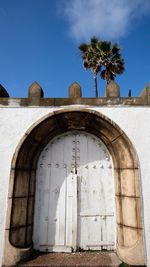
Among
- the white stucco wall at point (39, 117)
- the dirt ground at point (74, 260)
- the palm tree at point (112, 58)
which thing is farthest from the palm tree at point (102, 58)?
the dirt ground at point (74, 260)

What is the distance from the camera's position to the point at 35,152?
3193 mm

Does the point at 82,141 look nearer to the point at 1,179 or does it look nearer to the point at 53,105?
the point at 53,105

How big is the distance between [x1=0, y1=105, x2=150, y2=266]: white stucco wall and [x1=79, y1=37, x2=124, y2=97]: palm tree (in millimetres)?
7559

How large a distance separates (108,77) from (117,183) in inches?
335

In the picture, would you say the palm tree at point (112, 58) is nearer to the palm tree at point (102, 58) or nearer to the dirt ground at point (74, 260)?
the palm tree at point (102, 58)

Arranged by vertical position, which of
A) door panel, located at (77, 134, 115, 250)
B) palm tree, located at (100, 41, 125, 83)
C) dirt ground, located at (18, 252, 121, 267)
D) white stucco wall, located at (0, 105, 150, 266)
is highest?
palm tree, located at (100, 41, 125, 83)

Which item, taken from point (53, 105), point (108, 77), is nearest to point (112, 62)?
point (108, 77)

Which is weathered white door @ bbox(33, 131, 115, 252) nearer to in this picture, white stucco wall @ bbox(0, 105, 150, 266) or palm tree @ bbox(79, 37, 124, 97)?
white stucco wall @ bbox(0, 105, 150, 266)

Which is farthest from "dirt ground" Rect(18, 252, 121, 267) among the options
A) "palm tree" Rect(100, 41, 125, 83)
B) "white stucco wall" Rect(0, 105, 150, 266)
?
"palm tree" Rect(100, 41, 125, 83)

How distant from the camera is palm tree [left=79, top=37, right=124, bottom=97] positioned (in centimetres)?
988

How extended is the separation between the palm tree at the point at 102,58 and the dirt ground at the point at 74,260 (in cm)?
916

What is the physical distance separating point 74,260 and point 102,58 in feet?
33.4

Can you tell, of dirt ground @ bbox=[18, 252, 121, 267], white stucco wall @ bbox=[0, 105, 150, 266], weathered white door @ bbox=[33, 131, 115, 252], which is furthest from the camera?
weathered white door @ bbox=[33, 131, 115, 252]

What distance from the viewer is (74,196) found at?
3111 millimetres
